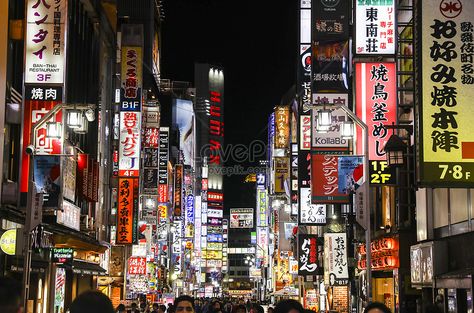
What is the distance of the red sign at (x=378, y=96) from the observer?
2209 centimetres

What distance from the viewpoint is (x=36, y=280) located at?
28.0m

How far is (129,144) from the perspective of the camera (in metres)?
40.2

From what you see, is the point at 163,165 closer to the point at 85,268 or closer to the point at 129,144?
the point at 129,144

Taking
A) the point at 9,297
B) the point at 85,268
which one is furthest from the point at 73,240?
the point at 9,297

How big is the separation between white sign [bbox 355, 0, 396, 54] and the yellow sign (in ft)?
33.3

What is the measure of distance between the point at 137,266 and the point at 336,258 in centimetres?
1889

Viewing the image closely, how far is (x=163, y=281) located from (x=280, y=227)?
13.2 metres

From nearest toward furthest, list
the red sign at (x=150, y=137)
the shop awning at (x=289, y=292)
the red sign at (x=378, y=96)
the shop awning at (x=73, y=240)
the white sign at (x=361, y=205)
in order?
1. the white sign at (x=361, y=205)
2. the red sign at (x=378, y=96)
3. the shop awning at (x=73, y=240)
4. the red sign at (x=150, y=137)
5. the shop awning at (x=289, y=292)

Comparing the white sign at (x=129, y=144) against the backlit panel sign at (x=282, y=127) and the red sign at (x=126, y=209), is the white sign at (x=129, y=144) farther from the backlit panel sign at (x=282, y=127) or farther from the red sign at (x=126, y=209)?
the backlit panel sign at (x=282, y=127)

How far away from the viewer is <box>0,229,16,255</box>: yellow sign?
19.9 metres

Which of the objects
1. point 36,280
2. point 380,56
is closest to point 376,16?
point 380,56

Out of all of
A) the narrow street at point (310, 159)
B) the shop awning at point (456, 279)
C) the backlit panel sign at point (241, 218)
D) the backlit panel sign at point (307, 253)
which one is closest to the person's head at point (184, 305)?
the narrow street at point (310, 159)

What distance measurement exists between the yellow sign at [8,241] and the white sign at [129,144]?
19953 mm

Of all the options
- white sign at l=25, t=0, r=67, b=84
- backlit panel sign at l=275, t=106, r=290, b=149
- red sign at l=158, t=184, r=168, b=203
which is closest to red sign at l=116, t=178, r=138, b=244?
backlit panel sign at l=275, t=106, r=290, b=149
